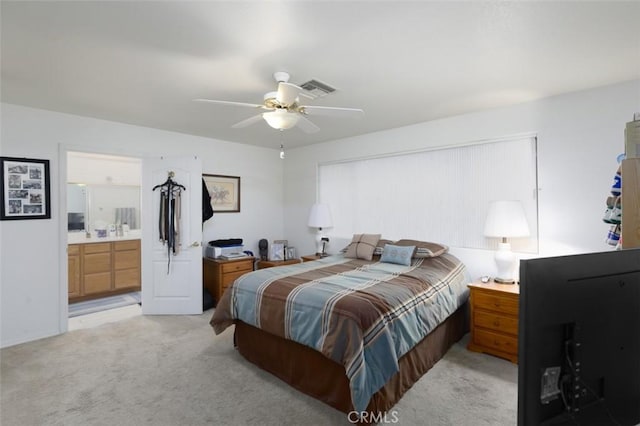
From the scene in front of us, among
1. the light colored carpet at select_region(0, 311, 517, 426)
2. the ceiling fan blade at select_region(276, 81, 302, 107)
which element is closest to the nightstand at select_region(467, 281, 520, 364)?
the light colored carpet at select_region(0, 311, 517, 426)

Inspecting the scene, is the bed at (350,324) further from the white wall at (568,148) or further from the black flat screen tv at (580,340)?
the black flat screen tv at (580,340)

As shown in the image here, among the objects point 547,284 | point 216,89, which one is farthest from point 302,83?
point 547,284

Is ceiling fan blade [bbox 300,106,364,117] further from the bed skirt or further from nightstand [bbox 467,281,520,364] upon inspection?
nightstand [bbox 467,281,520,364]

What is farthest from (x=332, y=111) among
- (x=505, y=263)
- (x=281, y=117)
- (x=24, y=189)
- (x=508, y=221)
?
(x=24, y=189)

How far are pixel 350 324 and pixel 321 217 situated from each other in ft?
9.13

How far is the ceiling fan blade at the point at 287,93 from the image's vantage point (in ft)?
6.67

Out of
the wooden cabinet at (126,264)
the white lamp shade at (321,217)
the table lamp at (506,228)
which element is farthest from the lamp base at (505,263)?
the wooden cabinet at (126,264)

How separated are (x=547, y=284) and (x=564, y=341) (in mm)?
145

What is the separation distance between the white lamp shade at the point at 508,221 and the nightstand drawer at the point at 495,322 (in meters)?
0.76

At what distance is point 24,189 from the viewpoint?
325 cm

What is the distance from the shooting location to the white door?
13.5ft

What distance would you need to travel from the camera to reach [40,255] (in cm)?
337

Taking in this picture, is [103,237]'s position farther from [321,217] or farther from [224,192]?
[321,217]

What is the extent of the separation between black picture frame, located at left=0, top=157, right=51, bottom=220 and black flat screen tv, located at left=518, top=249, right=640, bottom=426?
440cm
